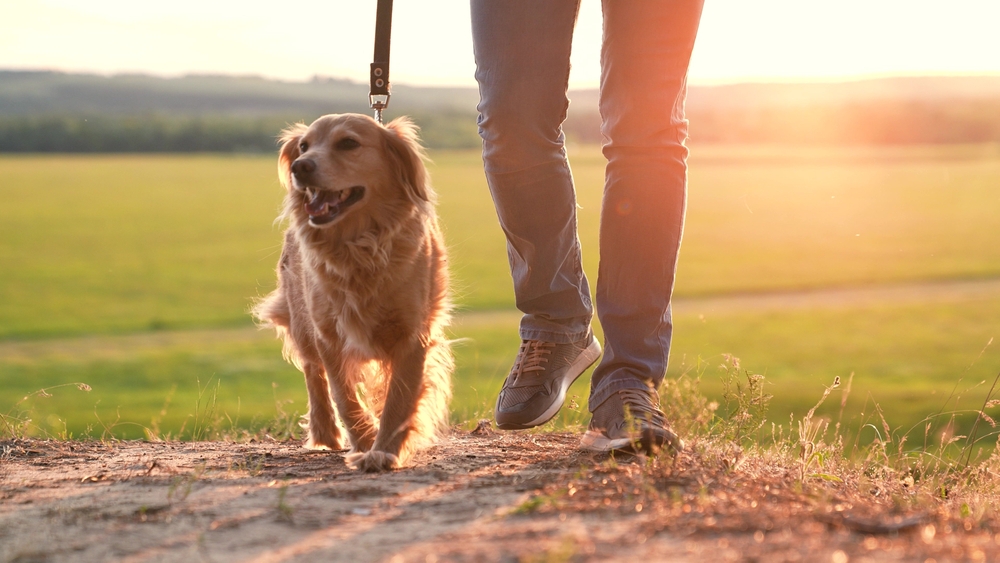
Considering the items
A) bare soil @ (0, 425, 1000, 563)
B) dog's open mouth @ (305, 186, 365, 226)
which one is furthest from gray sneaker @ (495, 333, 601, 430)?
dog's open mouth @ (305, 186, 365, 226)

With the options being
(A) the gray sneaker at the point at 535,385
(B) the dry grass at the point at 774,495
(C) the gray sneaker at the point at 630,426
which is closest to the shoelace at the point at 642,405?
(C) the gray sneaker at the point at 630,426

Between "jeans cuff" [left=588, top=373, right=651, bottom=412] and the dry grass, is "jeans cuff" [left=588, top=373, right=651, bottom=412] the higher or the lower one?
the higher one

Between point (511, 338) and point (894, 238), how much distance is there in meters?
32.0

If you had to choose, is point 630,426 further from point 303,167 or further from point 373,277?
point 303,167

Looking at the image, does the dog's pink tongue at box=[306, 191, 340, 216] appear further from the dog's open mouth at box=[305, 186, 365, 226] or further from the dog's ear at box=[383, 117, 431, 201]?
the dog's ear at box=[383, 117, 431, 201]

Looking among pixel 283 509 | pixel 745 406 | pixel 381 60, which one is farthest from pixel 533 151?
pixel 283 509

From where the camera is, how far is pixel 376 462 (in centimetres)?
295

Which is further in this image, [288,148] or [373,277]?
[288,148]

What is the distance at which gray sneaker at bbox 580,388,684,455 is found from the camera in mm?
2779

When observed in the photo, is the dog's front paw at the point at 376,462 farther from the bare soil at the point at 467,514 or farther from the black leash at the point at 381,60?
the black leash at the point at 381,60

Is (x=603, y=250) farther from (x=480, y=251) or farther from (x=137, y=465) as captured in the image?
(x=480, y=251)

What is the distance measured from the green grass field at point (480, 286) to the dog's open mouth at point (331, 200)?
1.93 ft

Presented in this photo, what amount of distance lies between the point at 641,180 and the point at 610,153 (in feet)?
0.50

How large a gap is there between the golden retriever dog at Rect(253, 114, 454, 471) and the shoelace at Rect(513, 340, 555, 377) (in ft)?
1.19
